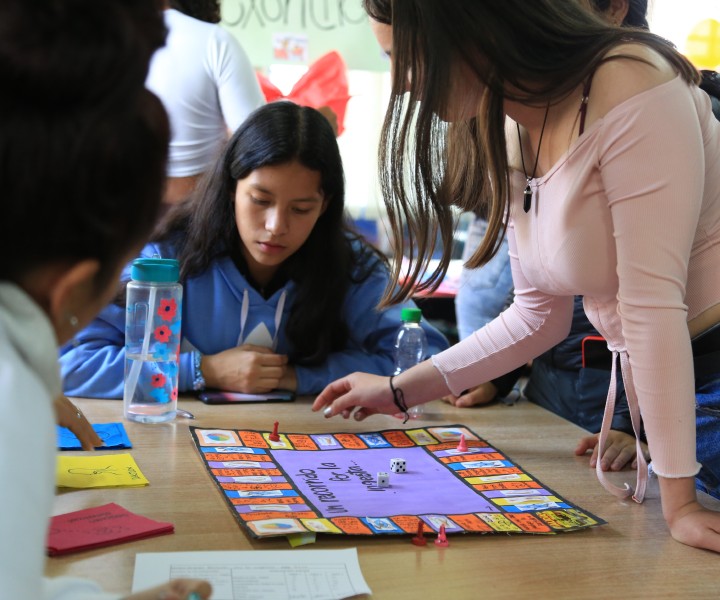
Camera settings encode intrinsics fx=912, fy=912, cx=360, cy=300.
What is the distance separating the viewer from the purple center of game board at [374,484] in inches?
44.0

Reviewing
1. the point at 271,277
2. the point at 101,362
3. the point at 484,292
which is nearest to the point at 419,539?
the point at 101,362

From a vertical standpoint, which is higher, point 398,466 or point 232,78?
point 232,78

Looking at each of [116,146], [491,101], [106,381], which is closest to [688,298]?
[491,101]

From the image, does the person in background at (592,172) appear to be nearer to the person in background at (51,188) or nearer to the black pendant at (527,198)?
the black pendant at (527,198)

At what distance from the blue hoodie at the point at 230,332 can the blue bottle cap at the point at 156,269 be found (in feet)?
0.73

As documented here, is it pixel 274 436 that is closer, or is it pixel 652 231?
pixel 652 231

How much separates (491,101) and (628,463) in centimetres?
58

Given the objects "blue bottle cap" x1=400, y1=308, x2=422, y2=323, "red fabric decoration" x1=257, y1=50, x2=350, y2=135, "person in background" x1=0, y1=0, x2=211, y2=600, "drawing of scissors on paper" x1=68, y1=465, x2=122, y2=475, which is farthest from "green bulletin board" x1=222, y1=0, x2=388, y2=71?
"person in background" x1=0, y1=0, x2=211, y2=600

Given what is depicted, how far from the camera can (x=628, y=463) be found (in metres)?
1.37

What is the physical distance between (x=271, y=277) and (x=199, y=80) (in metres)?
0.85

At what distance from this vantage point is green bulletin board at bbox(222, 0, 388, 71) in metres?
4.15

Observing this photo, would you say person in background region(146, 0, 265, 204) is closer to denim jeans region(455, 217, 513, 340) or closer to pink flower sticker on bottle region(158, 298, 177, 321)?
denim jeans region(455, 217, 513, 340)

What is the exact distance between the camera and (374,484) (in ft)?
3.95

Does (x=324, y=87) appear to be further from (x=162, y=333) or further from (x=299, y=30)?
(x=162, y=333)
